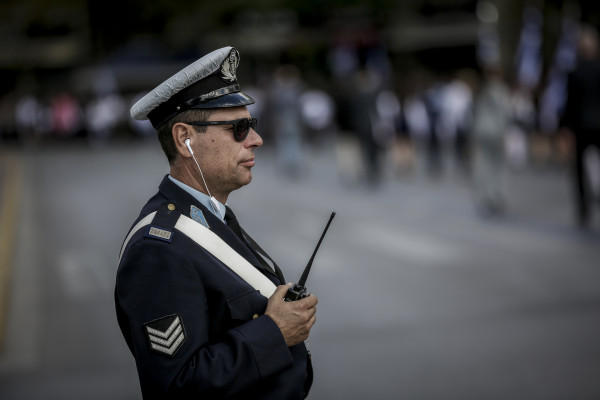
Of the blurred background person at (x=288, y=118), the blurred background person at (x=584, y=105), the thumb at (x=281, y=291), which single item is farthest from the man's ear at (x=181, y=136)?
the blurred background person at (x=288, y=118)

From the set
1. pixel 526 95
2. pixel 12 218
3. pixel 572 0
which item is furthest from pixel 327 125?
pixel 12 218

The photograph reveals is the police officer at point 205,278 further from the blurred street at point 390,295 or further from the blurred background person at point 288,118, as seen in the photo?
the blurred background person at point 288,118

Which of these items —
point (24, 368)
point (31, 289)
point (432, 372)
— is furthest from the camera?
point (31, 289)

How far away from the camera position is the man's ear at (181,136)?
2.38 metres

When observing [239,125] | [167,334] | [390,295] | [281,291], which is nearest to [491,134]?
[390,295]

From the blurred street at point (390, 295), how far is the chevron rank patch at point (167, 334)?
123 inches

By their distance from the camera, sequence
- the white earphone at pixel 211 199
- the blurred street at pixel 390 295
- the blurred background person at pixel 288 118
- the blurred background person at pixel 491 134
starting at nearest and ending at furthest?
the white earphone at pixel 211 199
the blurred street at pixel 390 295
the blurred background person at pixel 491 134
the blurred background person at pixel 288 118

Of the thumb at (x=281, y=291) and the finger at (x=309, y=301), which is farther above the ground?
the thumb at (x=281, y=291)

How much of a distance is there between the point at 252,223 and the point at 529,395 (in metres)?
7.28

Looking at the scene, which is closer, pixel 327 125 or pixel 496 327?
pixel 496 327

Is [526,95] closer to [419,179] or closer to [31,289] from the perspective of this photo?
[419,179]

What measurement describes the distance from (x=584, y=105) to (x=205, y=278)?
7955 mm

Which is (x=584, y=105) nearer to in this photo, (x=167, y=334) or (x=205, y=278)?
(x=205, y=278)

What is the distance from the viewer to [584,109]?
9.33 metres
